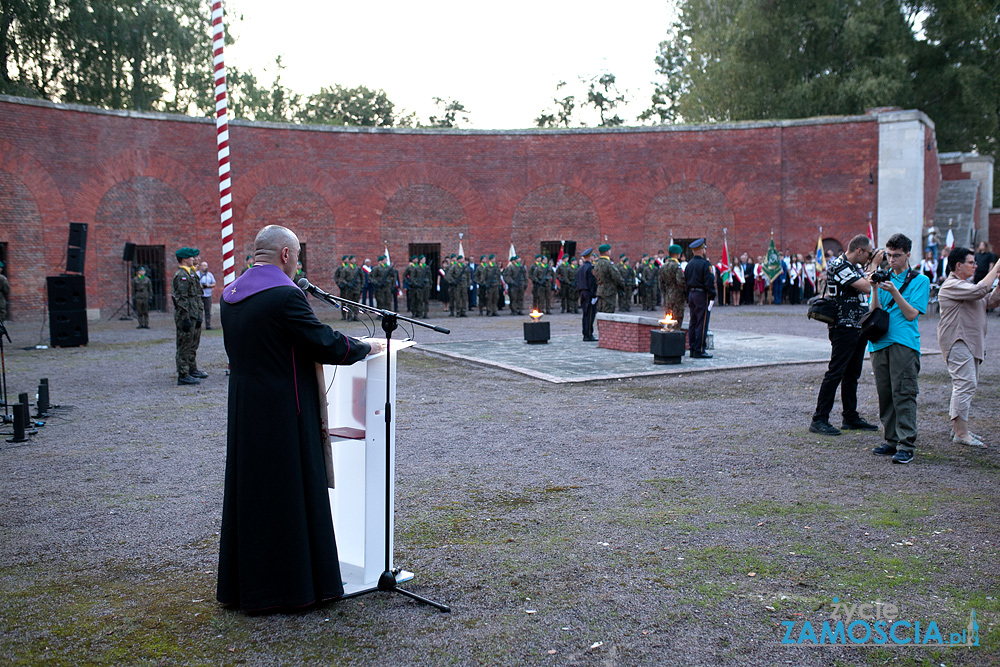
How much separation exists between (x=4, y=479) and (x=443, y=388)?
17.9ft

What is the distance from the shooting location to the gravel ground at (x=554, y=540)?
11.5 feet

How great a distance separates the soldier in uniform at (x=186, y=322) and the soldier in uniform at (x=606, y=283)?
311 inches

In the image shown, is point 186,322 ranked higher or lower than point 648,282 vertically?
lower

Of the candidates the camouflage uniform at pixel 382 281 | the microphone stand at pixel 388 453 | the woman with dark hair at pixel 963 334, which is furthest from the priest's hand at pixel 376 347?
the camouflage uniform at pixel 382 281

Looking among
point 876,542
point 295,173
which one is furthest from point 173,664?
point 295,173

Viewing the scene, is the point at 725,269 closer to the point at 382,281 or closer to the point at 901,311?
the point at 382,281

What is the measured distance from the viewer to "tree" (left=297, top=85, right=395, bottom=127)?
51.7 meters

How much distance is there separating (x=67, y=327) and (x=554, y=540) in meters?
14.2

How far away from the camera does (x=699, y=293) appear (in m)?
Result: 13.3

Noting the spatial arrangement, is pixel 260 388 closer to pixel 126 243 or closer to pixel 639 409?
pixel 639 409

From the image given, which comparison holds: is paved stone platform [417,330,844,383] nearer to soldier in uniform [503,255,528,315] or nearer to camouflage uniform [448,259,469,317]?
camouflage uniform [448,259,469,317]

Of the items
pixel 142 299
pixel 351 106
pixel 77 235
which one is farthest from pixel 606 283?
pixel 351 106

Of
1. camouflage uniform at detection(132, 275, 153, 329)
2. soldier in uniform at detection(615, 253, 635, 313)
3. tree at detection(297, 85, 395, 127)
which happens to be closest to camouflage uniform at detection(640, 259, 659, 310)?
soldier in uniform at detection(615, 253, 635, 313)

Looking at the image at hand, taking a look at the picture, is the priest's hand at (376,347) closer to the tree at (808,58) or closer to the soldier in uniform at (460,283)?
the soldier in uniform at (460,283)
